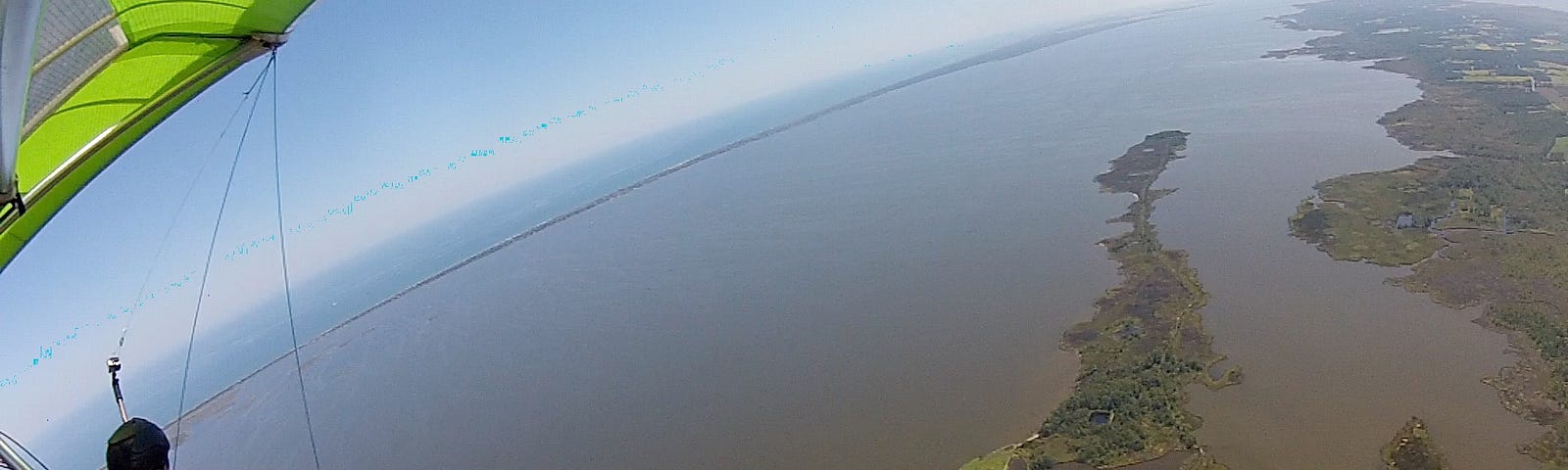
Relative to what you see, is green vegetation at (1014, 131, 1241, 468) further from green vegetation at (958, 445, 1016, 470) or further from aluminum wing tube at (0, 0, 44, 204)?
aluminum wing tube at (0, 0, 44, 204)

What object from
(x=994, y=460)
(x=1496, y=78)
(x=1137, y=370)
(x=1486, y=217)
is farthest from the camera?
(x=1496, y=78)

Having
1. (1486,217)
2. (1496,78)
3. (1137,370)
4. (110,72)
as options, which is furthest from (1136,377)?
(1496,78)

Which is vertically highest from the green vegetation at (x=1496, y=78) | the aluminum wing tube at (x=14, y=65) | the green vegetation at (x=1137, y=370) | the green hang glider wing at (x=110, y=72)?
the green hang glider wing at (x=110, y=72)

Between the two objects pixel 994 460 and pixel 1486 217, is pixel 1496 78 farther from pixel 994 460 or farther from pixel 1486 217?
pixel 994 460

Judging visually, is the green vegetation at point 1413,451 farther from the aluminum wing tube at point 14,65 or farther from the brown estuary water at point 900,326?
the aluminum wing tube at point 14,65

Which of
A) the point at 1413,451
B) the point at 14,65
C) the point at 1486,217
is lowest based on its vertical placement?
the point at 1486,217

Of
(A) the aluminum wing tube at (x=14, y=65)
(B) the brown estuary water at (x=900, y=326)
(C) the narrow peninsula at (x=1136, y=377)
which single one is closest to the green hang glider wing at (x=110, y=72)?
(A) the aluminum wing tube at (x=14, y=65)
